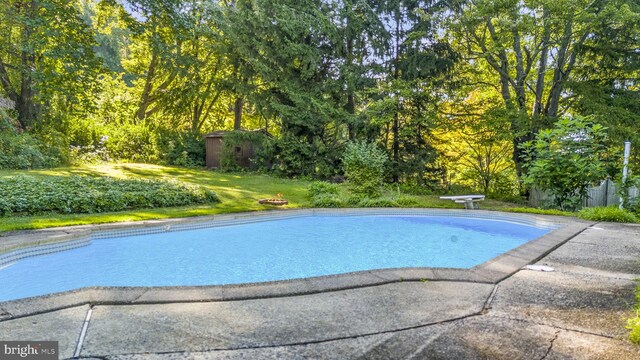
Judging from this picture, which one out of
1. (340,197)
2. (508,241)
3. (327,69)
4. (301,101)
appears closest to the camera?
(508,241)

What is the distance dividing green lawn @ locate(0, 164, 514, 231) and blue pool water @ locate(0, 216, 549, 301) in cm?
82

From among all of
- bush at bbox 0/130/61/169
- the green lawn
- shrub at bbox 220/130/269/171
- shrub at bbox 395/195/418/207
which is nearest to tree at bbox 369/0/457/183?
the green lawn

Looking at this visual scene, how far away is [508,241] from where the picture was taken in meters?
6.66

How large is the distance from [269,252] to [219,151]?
36.0ft

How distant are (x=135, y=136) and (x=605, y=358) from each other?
17.9 m

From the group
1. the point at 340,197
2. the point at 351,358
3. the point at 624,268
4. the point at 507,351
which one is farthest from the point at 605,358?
the point at 340,197

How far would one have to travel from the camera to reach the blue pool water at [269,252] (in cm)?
451

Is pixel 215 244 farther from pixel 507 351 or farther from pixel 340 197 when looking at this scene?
pixel 507 351

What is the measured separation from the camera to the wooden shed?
52.5ft

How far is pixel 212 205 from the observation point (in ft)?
27.4

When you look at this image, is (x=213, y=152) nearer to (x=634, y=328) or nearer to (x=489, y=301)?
(x=489, y=301)

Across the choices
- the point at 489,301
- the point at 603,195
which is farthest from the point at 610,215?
the point at 489,301

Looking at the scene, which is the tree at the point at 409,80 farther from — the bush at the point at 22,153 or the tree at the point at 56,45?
the bush at the point at 22,153

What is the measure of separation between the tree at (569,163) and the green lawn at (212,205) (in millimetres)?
1162
